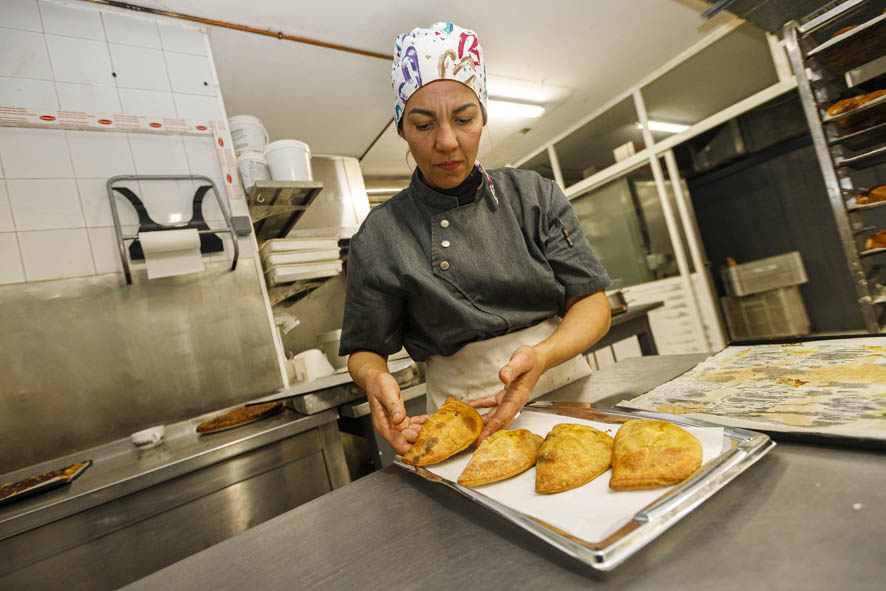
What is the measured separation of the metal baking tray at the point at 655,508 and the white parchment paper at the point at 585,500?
0.04 feet

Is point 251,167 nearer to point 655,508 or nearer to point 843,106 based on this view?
point 655,508

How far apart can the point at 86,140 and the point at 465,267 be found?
7.39ft

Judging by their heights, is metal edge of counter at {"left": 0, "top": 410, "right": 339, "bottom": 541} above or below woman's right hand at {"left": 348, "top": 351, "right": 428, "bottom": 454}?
below

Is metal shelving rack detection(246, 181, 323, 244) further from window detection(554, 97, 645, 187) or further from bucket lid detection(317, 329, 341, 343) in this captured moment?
window detection(554, 97, 645, 187)

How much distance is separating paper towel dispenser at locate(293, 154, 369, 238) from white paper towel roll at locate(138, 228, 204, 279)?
54.6 inches

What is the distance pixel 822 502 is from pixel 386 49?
11.4 feet

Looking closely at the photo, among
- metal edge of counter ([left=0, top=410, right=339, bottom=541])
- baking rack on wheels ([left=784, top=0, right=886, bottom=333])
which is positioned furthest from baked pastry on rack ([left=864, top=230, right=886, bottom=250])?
metal edge of counter ([left=0, top=410, right=339, bottom=541])

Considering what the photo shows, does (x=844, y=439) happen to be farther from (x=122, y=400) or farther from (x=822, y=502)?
(x=122, y=400)

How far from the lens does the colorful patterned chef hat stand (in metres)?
1.10

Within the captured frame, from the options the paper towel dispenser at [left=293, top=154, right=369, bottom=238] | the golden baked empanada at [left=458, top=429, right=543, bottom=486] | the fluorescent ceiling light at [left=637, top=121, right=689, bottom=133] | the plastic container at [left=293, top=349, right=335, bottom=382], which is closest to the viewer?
the golden baked empanada at [left=458, top=429, right=543, bottom=486]

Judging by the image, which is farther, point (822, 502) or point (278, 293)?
point (278, 293)

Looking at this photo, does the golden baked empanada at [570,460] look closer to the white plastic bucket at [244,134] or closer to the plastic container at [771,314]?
the white plastic bucket at [244,134]

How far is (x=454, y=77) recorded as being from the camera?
1.11 meters

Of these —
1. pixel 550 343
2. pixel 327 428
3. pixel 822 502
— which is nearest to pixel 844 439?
pixel 822 502
